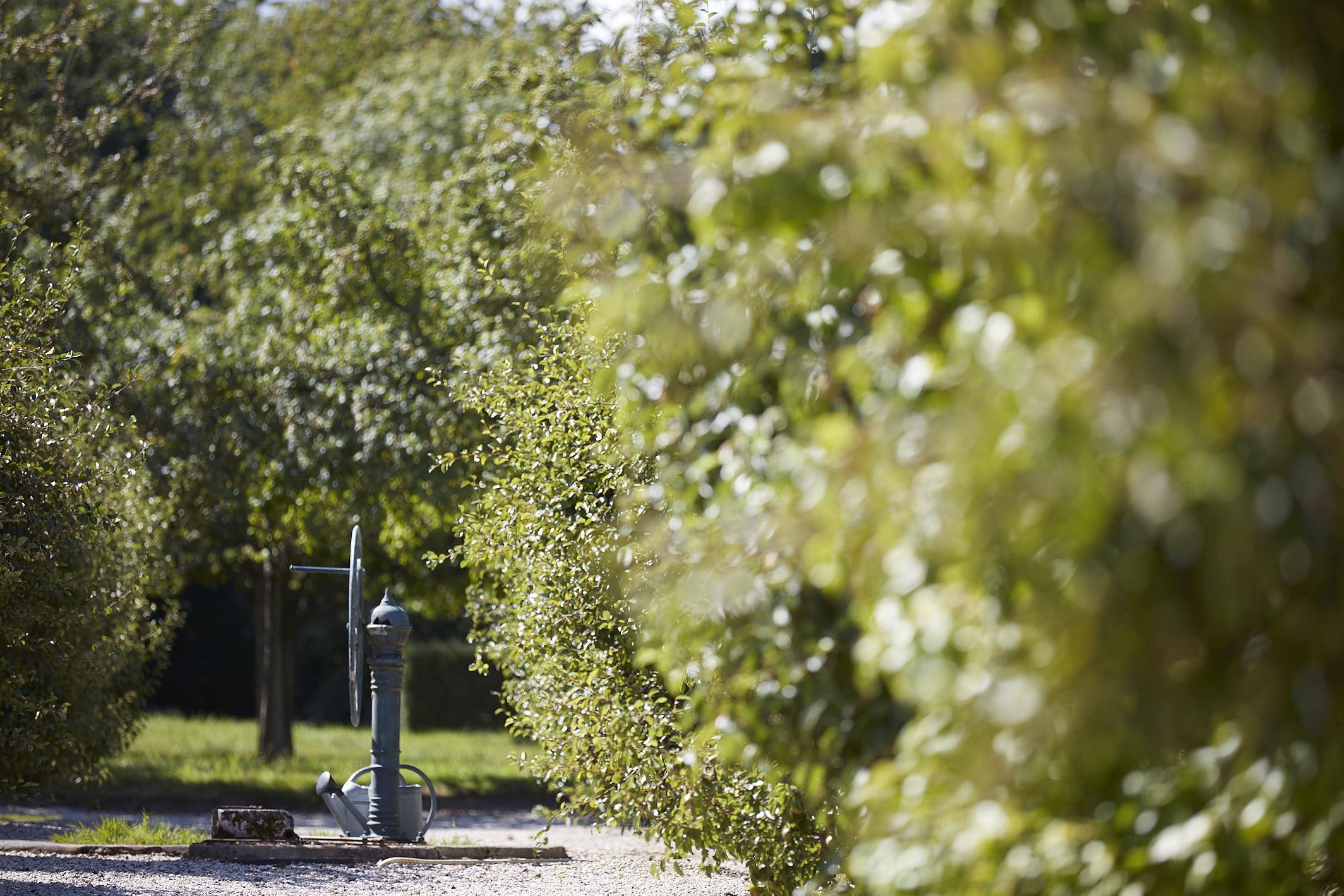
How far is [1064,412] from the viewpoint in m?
1.49

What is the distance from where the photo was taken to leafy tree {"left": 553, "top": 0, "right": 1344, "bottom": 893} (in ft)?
4.72

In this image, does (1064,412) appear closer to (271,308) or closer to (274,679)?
(271,308)

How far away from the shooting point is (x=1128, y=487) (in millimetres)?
1493

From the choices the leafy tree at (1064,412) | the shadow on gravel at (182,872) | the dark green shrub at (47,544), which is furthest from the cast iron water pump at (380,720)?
the leafy tree at (1064,412)

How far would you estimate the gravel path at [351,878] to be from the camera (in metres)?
6.75

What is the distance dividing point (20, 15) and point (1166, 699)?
53.6 feet

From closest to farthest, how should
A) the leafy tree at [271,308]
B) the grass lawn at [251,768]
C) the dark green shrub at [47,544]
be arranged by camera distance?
the dark green shrub at [47,544] < the leafy tree at [271,308] < the grass lawn at [251,768]

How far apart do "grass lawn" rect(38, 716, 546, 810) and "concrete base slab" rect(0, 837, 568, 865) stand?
1.48ft

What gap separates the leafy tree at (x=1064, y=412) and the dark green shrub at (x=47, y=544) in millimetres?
5392

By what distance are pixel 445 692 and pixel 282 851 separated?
1408 centimetres

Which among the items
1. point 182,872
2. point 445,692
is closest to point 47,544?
point 182,872

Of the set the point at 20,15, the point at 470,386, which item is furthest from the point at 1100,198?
the point at 20,15

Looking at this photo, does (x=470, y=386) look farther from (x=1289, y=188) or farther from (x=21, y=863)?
(x=1289, y=188)

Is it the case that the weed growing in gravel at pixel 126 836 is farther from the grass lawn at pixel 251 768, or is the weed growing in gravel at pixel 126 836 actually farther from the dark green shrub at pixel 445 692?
Answer: the dark green shrub at pixel 445 692
